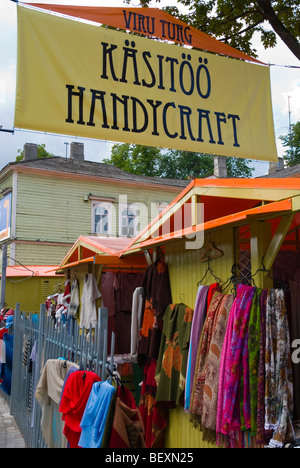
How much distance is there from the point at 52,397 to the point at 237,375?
1.91 metres

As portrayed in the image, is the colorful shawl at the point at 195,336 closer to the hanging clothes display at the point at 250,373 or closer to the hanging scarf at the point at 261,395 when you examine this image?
the hanging clothes display at the point at 250,373

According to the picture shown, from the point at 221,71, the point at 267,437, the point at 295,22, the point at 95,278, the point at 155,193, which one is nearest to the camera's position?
the point at 267,437

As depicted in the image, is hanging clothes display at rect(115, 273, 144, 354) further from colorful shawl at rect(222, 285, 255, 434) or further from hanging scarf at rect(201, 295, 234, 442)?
colorful shawl at rect(222, 285, 255, 434)

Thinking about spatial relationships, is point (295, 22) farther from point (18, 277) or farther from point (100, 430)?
point (18, 277)

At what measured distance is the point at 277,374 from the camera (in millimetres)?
3594

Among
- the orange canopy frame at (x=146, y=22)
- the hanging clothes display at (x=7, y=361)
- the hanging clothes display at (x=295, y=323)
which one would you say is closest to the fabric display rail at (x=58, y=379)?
the hanging clothes display at (x=7, y=361)

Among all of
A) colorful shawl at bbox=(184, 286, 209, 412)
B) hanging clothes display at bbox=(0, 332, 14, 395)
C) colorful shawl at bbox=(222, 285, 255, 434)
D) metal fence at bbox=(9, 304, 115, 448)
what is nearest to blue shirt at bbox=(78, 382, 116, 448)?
metal fence at bbox=(9, 304, 115, 448)

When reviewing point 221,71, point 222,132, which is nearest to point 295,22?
point 221,71

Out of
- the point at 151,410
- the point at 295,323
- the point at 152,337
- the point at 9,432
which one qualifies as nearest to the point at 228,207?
the point at 295,323

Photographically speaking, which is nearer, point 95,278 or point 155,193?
point 95,278

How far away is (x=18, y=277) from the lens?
2000 centimetres

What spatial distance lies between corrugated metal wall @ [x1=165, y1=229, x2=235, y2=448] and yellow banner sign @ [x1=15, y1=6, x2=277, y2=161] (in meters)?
1.10

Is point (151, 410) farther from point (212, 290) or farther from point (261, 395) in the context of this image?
point (261, 395)

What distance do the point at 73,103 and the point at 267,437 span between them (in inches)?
137
